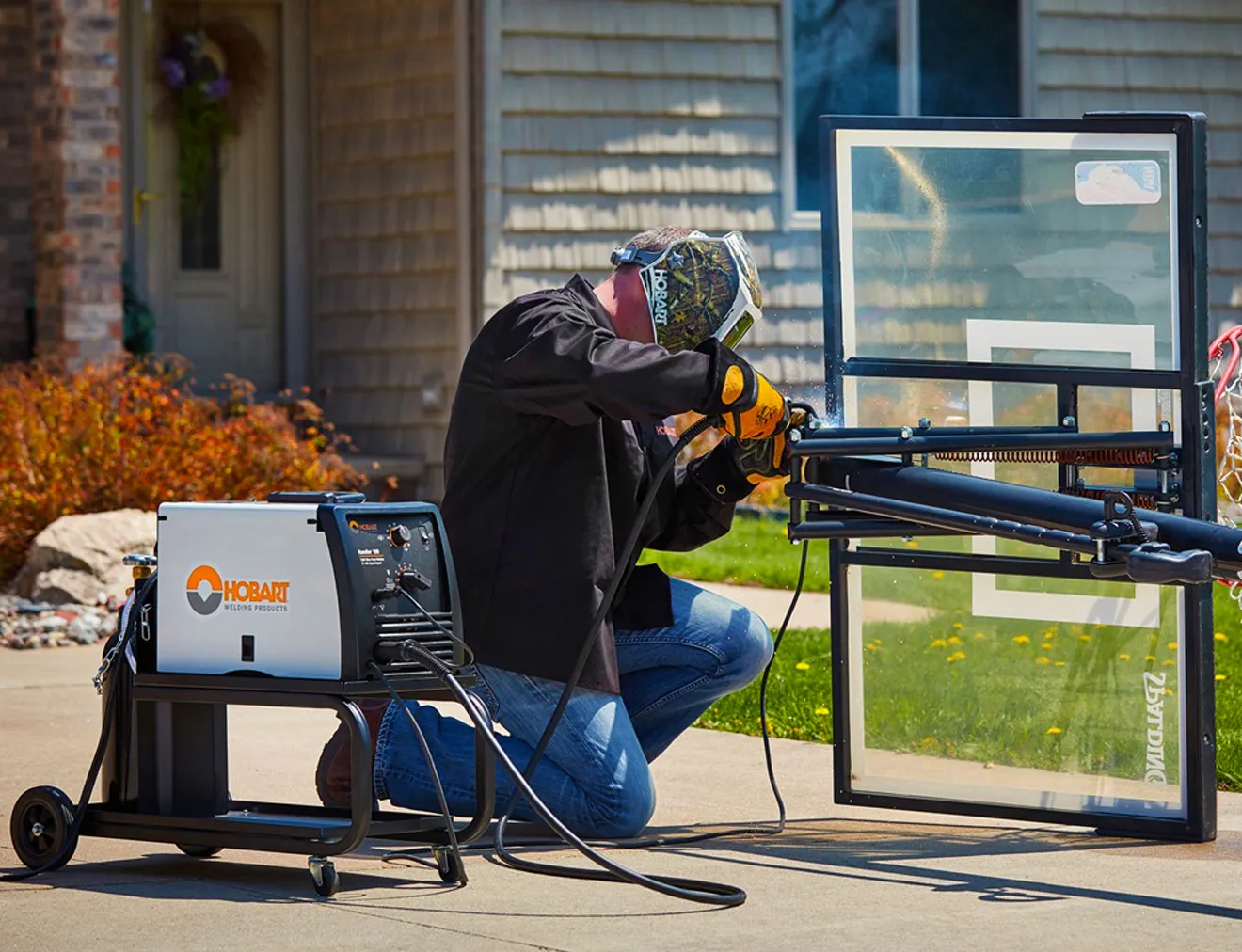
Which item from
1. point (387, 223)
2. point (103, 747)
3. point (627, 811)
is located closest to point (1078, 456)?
point (627, 811)

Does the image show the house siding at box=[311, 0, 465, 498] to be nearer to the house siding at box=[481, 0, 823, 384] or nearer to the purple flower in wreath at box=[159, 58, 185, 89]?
the house siding at box=[481, 0, 823, 384]

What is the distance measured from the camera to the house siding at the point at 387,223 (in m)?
12.1

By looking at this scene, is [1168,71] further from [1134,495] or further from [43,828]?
[43,828]

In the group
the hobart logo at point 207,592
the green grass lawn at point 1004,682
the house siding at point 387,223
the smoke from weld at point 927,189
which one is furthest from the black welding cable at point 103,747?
the house siding at point 387,223

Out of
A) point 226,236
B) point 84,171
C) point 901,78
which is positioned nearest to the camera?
point 84,171

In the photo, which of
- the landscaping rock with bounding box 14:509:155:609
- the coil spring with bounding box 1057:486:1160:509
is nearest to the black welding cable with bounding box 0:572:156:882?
the coil spring with bounding box 1057:486:1160:509

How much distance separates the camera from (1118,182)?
479 cm

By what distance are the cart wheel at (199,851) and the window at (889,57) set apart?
866 cm

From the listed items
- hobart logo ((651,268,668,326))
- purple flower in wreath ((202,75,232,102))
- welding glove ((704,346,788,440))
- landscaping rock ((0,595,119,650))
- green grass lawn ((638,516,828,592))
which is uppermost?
purple flower in wreath ((202,75,232,102))

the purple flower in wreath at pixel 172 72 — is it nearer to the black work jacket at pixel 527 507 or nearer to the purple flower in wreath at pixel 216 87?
the purple flower in wreath at pixel 216 87

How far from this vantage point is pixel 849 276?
496 centimetres

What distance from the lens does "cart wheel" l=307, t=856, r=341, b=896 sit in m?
4.08

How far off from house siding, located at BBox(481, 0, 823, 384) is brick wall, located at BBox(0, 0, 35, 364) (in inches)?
114

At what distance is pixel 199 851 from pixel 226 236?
9.06 meters
